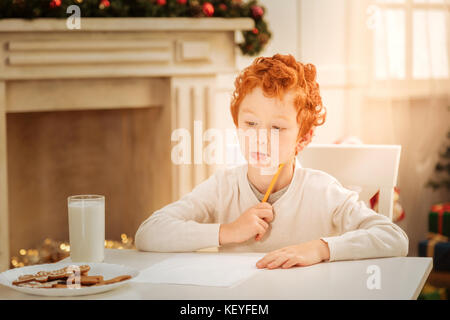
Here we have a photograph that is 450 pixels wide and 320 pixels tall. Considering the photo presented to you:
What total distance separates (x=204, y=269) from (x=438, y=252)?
6.43 feet

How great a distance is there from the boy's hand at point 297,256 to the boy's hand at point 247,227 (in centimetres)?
15

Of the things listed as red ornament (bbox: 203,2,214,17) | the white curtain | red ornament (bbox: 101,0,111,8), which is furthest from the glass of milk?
the white curtain

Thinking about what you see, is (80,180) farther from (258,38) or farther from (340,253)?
(340,253)

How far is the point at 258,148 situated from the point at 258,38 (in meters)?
1.49

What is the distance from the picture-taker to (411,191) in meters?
3.32

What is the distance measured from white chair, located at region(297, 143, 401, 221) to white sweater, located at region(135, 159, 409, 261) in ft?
1.01

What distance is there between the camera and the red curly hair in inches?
51.7

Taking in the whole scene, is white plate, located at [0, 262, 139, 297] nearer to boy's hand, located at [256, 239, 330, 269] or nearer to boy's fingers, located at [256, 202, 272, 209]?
boy's hand, located at [256, 239, 330, 269]

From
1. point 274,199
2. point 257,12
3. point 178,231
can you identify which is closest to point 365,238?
point 274,199

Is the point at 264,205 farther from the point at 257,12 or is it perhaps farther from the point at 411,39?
the point at 411,39

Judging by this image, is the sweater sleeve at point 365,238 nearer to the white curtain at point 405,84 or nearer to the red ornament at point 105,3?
the red ornament at point 105,3

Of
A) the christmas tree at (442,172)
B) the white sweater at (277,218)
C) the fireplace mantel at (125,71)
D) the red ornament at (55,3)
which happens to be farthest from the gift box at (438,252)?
the red ornament at (55,3)

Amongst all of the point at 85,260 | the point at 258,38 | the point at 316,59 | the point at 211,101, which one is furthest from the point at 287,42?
the point at 85,260

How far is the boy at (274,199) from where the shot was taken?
4.27ft
